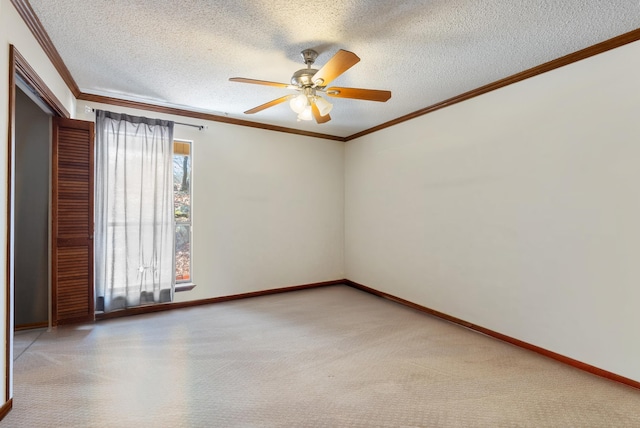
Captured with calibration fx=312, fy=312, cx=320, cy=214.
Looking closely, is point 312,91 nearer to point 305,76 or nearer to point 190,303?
point 305,76

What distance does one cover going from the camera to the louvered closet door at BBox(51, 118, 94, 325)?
3053 mm

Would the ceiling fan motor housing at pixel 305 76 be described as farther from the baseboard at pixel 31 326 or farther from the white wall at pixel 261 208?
the baseboard at pixel 31 326

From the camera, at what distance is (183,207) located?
4.00 meters

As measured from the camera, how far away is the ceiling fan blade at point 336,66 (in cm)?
185

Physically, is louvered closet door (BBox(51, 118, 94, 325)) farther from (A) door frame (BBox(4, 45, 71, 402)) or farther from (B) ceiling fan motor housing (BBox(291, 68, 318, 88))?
(B) ceiling fan motor housing (BBox(291, 68, 318, 88))

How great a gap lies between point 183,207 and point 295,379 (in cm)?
268

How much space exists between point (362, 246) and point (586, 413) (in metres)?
3.20

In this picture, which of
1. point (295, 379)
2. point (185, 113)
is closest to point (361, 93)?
point (295, 379)

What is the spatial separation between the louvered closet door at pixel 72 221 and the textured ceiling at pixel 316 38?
56cm

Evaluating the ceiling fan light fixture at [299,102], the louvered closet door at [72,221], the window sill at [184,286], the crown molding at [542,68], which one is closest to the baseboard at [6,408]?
the louvered closet door at [72,221]

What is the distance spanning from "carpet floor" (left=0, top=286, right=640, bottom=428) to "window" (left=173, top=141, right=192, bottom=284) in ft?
2.58

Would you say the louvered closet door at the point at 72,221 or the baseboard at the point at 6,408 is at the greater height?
the louvered closet door at the point at 72,221

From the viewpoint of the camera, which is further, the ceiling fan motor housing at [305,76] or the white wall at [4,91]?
the ceiling fan motor housing at [305,76]

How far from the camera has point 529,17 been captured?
1991mm
